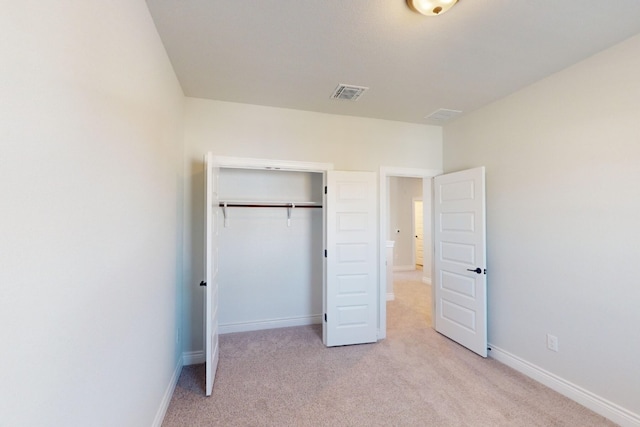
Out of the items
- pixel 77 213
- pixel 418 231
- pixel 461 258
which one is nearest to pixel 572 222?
pixel 461 258

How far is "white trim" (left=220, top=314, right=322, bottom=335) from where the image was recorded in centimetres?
352

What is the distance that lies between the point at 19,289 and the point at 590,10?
118 inches

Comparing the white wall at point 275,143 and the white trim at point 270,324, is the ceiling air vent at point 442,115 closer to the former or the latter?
the white wall at point 275,143

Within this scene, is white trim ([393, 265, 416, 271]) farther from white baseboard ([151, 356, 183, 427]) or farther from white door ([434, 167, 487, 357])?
white baseboard ([151, 356, 183, 427])

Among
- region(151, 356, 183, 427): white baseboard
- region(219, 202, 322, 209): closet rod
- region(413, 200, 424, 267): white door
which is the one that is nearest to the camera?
region(151, 356, 183, 427): white baseboard

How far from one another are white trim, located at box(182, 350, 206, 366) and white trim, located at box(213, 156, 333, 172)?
197cm

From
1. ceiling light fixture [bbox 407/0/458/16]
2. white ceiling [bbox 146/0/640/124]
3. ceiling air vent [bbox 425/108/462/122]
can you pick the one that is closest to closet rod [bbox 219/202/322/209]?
white ceiling [bbox 146/0/640/124]

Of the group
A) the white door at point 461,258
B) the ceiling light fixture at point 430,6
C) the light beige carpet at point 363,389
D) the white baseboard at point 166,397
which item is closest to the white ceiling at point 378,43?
the ceiling light fixture at point 430,6

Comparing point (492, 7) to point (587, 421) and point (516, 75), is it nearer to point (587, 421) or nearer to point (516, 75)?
point (516, 75)

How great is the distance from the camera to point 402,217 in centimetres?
820

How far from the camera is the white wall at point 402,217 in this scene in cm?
802

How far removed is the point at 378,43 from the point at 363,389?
2.80 meters

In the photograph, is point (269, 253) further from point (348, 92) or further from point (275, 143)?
point (348, 92)

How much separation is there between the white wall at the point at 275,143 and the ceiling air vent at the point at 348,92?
1.63ft
